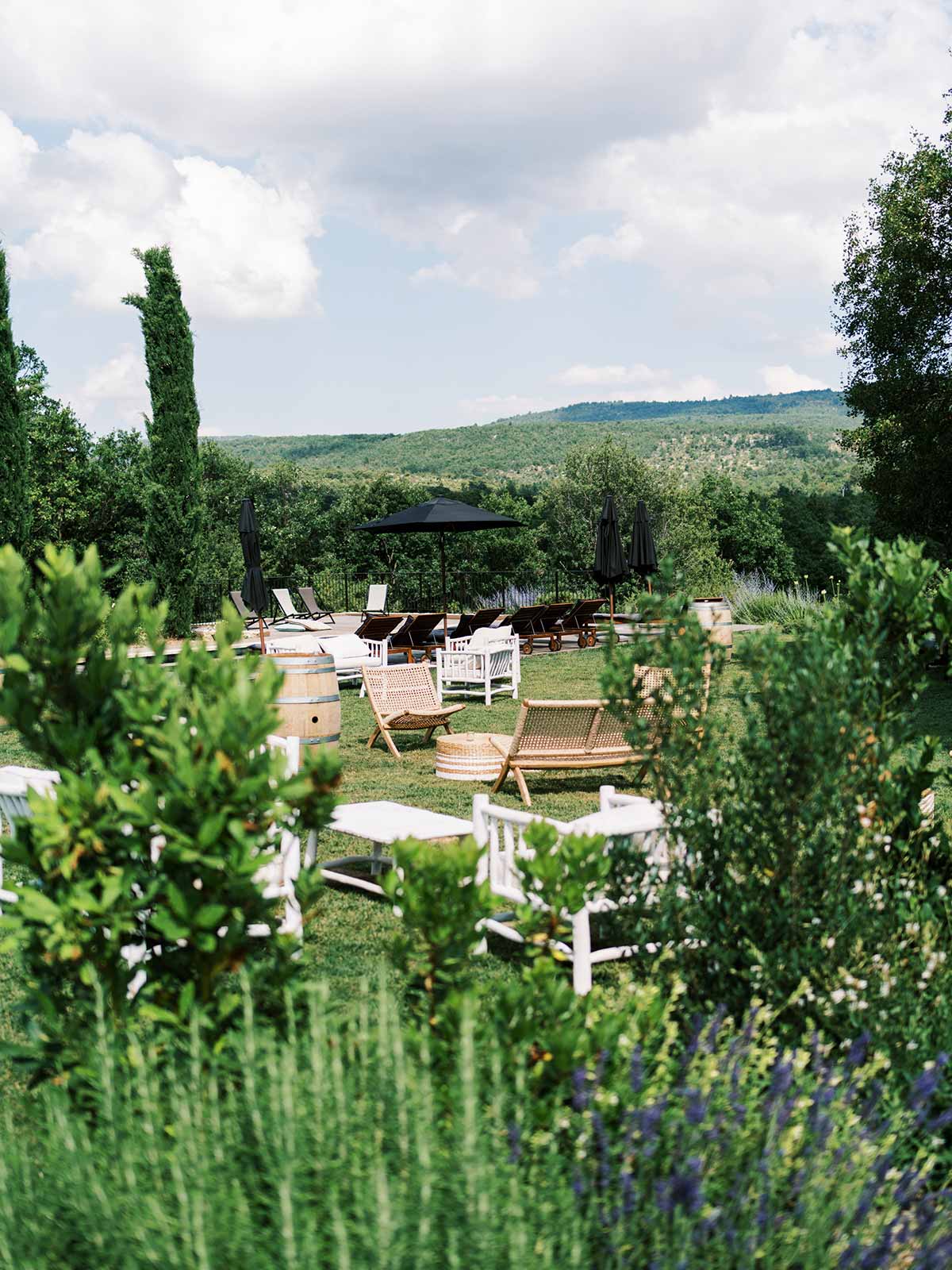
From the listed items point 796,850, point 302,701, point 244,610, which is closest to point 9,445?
point 244,610

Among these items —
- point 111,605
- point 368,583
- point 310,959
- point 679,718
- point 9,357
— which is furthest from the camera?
point 368,583

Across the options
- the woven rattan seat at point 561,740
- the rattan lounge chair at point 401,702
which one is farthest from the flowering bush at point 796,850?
the rattan lounge chair at point 401,702

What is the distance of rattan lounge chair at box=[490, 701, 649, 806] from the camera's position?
6746 mm

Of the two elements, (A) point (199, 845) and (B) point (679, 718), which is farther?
(B) point (679, 718)

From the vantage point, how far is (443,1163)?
5.05 feet

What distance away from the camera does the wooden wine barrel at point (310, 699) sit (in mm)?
7188

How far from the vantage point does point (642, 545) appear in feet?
58.0

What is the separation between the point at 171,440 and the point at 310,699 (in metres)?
11.3

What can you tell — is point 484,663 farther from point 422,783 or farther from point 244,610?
point 244,610

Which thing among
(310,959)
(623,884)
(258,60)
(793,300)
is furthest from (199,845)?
(793,300)

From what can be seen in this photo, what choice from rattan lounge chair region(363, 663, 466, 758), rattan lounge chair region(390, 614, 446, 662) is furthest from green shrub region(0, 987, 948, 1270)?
rattan lounge chair region(390, 614, 446, 662)

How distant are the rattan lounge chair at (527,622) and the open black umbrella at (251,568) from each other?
12.3 ft

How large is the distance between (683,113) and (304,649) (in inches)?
281

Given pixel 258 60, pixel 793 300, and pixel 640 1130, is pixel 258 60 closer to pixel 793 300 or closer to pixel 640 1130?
pixel 640 1130
